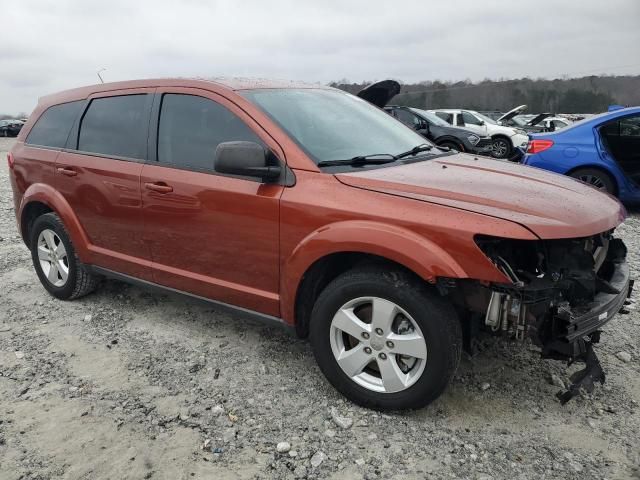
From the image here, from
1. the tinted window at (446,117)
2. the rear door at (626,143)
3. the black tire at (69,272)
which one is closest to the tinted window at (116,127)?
the black tire at (69,272)

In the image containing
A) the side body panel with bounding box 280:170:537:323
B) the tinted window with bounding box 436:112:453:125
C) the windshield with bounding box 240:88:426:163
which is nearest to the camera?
the side body panel with bounding box 280:170:537:323

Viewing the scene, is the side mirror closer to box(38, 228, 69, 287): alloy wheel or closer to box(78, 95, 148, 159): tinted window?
box(78, 95, 148, 159): tinted window

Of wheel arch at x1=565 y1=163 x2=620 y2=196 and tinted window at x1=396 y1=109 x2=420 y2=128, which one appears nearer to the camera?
wheel arch at x1=565 y1=163 x2=620 y2=196

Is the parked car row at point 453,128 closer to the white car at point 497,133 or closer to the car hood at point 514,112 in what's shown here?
the white car at point 497,133

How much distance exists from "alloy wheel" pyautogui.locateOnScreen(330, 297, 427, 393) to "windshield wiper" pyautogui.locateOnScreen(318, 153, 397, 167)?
2.53 feet

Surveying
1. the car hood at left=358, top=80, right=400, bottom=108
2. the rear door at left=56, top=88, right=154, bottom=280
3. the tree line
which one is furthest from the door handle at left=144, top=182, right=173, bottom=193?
the tree line

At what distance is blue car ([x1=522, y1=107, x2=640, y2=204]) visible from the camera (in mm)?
6621

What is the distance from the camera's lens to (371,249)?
254cm

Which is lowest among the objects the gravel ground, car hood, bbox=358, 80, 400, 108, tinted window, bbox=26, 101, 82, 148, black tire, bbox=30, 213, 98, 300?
the gravel ground

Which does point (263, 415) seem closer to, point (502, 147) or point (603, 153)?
point (603, 153)

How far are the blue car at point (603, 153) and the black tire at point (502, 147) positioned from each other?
27.6 feet

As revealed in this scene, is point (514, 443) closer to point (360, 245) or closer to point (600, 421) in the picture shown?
point (600, 421)

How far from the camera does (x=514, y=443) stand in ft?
8.23

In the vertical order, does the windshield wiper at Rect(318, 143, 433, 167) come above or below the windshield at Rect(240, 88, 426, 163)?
below
